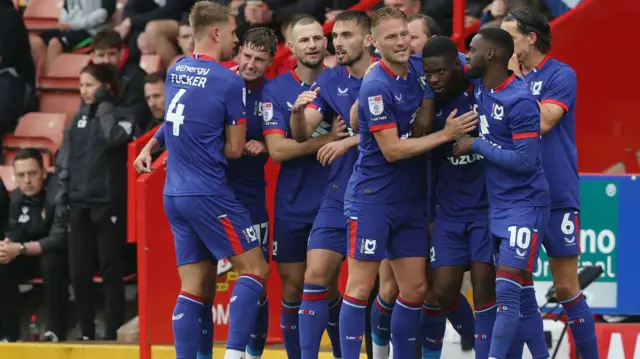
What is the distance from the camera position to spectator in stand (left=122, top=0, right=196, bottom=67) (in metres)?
12.8

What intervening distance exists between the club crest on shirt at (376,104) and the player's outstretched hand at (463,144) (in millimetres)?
484

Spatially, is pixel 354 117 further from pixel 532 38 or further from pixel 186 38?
pixel 186 38

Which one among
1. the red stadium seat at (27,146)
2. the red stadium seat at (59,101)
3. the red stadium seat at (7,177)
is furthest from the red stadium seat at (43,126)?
the red stadium seat at (7,177)

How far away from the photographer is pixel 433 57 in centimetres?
830

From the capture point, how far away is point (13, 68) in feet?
43.3

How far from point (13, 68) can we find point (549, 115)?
20.6 ft

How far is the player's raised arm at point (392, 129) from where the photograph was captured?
8312 millimetres

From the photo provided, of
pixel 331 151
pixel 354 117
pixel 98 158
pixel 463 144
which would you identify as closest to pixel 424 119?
pixel 463 144

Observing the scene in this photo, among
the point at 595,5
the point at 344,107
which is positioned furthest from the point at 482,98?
the point at 595,5

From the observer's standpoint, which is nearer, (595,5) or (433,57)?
(433,57)

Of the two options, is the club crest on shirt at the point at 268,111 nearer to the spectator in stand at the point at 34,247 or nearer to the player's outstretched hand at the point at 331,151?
the player's outstretched hand at the point at 331,151

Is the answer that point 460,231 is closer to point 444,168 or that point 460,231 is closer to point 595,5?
point 444,168

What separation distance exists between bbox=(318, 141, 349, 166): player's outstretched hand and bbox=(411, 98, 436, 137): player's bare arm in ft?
1.61

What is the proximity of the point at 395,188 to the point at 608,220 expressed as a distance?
2329mm
